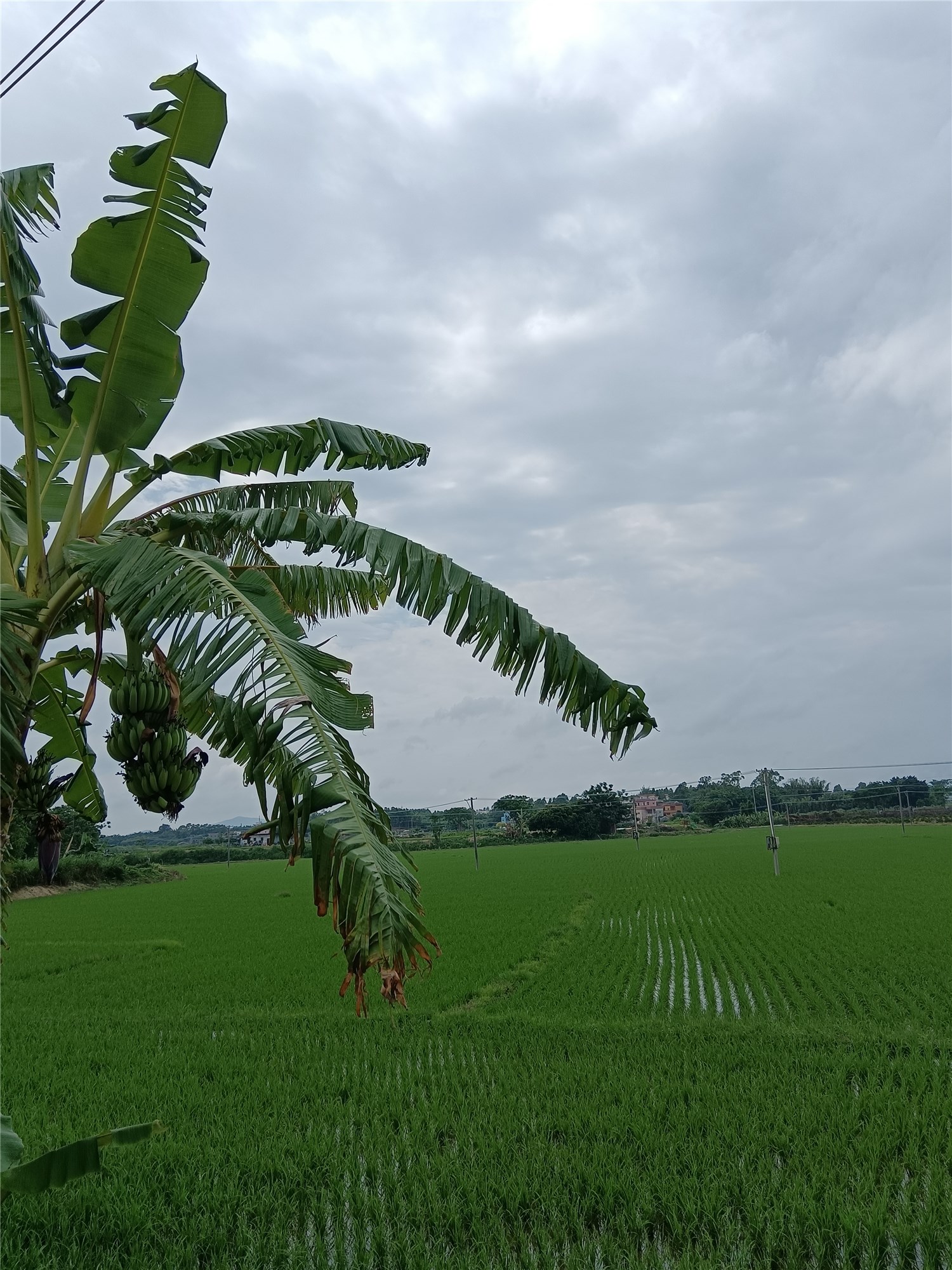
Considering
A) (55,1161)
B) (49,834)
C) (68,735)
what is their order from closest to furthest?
(55,1161), (49,834), (68,735)

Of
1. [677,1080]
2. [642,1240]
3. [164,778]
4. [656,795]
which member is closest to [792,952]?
[677,1080]

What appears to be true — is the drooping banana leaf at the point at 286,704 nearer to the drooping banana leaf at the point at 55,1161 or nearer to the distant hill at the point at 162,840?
the drooping banana leaf at the point at 55,1161

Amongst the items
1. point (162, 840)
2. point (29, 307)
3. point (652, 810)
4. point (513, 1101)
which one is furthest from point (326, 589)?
point (652, 810)

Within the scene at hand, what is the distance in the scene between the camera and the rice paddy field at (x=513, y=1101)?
392cm

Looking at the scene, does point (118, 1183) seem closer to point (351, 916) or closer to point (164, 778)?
point (164, 778)

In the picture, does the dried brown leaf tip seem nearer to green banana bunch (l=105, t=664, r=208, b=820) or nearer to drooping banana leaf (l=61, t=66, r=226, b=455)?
green banana bunch (l=105, t=664, r=208, b=820)

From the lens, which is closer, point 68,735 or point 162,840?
point 68,735

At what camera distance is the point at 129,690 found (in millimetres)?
2883

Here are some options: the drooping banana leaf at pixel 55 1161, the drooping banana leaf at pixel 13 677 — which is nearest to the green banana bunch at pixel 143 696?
the drooping banana leaf at pixel 13 677

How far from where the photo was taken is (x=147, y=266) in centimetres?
315

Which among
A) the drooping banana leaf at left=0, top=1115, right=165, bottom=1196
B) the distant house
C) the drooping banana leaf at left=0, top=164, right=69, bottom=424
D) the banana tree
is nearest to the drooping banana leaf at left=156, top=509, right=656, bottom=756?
the banana tree

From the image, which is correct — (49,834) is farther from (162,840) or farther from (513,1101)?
(162,840)

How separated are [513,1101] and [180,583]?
4791mm

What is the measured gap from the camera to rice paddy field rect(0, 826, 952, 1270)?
12.8 feet
